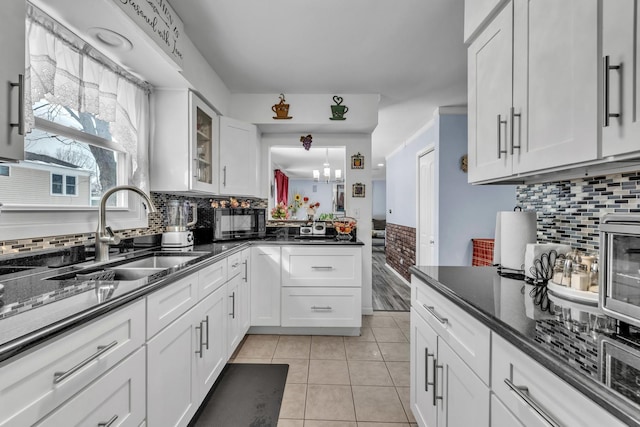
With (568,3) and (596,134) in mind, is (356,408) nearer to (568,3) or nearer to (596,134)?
(596,134)

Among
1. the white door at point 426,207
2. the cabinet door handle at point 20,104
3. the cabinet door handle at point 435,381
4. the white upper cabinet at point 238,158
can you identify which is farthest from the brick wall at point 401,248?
the cabinet door handle at point 20,104

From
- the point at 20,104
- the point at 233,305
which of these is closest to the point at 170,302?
the point at 20,104

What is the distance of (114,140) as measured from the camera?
205cm

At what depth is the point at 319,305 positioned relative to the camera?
3002 mm

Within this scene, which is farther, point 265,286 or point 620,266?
point 265,286

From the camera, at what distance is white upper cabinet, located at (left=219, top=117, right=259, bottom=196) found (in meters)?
3.04

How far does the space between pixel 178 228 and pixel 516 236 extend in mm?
2181

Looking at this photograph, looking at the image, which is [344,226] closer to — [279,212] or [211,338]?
[279,212]

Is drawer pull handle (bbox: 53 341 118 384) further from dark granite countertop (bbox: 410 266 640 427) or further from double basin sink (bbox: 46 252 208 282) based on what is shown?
dark granite countertop (bbox: 410 266 640 427)

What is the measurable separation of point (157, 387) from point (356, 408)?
1190mm

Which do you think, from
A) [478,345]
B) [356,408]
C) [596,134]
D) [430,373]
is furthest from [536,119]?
[356,408]

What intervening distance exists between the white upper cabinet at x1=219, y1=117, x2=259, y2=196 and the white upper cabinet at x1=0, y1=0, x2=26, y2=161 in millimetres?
1991

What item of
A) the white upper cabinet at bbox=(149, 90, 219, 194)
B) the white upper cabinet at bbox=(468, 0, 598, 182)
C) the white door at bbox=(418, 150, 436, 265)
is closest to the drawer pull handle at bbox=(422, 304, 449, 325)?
the white upper cabinet at bbox=(468, 0, 598, 182)

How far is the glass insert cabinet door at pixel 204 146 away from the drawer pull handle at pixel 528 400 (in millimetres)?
2248
